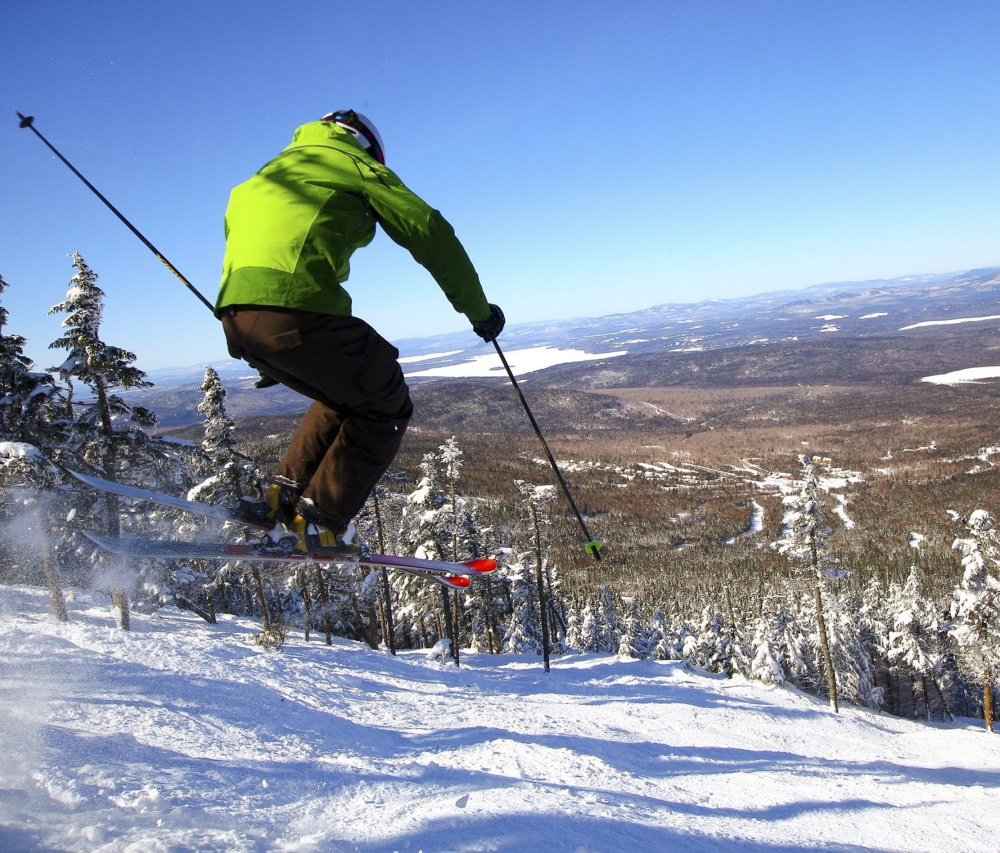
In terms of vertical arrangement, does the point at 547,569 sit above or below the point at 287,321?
below

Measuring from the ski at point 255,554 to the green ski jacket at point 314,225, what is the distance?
7.08 feet

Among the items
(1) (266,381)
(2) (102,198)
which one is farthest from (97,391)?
(1) (266,381)

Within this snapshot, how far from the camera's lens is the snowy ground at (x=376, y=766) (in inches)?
134

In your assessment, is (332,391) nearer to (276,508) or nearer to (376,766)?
(276,508)

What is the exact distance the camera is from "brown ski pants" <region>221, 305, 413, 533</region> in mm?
2764

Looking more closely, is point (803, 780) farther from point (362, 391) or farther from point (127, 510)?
point (127, 510)

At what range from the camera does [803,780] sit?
30.0ft

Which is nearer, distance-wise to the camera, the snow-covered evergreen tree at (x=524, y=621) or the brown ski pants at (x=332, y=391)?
the brown ski pants at (x=332, y=391)

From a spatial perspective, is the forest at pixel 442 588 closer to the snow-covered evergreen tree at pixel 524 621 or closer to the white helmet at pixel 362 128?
the snow-covered evergreen tree at pixel 524 621

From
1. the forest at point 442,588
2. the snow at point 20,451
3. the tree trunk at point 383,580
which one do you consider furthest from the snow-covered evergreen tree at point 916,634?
the snow at point 20,451

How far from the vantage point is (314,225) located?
2.65 meters

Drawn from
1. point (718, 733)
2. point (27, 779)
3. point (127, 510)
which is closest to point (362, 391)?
point (27, 779)

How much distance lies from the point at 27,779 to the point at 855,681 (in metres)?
39.7

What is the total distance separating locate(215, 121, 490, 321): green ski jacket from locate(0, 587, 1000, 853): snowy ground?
2892 millimetres
